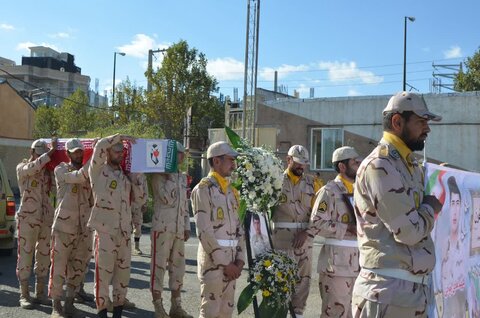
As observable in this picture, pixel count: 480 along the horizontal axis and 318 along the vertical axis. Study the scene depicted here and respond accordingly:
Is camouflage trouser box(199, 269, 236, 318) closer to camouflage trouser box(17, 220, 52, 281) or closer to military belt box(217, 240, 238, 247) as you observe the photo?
military belt box(217, 240, 238, 247)

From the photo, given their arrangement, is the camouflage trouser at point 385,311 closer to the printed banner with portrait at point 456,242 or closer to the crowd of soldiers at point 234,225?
the crowd of soldiers at point 234,225

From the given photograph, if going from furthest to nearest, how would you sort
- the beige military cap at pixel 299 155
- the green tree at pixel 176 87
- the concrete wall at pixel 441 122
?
1. the green tree at pixel 176 87
2. the concrete wall at pixel 441 122
3. the beige military cap at pixel 299 155

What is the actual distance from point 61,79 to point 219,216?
8276cm

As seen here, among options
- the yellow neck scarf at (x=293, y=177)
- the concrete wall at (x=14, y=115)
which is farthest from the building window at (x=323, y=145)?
the concrete wall at (x=14, y=115)

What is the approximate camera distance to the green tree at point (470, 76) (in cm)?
2441

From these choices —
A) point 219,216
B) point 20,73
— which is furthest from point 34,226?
point 20,73

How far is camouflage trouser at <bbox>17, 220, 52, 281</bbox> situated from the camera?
712 centimetres

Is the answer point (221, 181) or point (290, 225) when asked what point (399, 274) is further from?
point (290, 225)

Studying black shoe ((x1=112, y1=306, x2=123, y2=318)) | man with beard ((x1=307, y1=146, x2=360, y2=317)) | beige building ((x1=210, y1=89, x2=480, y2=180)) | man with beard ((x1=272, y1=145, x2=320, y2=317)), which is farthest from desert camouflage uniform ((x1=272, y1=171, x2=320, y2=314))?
beige building ((x1=210, y1=89, x2=480, y2=180))

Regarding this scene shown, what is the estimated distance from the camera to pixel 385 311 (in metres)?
3.07

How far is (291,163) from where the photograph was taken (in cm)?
614

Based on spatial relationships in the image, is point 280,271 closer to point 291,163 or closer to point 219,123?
point 291,163

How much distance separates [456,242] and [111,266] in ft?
11.3

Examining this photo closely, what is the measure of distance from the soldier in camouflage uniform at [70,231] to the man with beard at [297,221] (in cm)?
235
